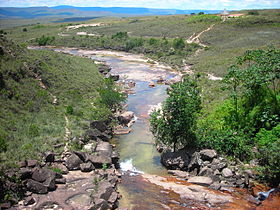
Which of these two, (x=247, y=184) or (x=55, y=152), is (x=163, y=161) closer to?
(x=247, y=184)

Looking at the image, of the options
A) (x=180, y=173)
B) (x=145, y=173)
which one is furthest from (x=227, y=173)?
(x=145, y=173)

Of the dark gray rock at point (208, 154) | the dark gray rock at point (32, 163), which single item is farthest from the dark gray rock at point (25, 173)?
the dark gray rock at point (208, 154)

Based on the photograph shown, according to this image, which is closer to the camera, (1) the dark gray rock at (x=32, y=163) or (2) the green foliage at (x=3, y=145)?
(1) the dark gray rock at (x=32, y=163)

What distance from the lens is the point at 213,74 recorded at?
56.6 metres

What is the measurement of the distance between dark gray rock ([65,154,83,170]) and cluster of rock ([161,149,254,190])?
7504mm

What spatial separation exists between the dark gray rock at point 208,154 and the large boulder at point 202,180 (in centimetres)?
227

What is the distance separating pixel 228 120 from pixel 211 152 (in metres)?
6.18

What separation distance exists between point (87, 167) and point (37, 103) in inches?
560

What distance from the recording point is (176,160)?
79.9ft

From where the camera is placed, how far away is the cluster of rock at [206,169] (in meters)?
20.9

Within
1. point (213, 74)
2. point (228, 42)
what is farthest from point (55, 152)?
point (228, 42)

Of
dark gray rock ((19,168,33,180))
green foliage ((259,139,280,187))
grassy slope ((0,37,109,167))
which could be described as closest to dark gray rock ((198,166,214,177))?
green foliage ((259,139,280,187))

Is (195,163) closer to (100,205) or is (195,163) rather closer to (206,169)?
(206,169)

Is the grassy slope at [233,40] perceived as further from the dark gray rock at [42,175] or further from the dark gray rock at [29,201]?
the dark gray rock at [29,201]
